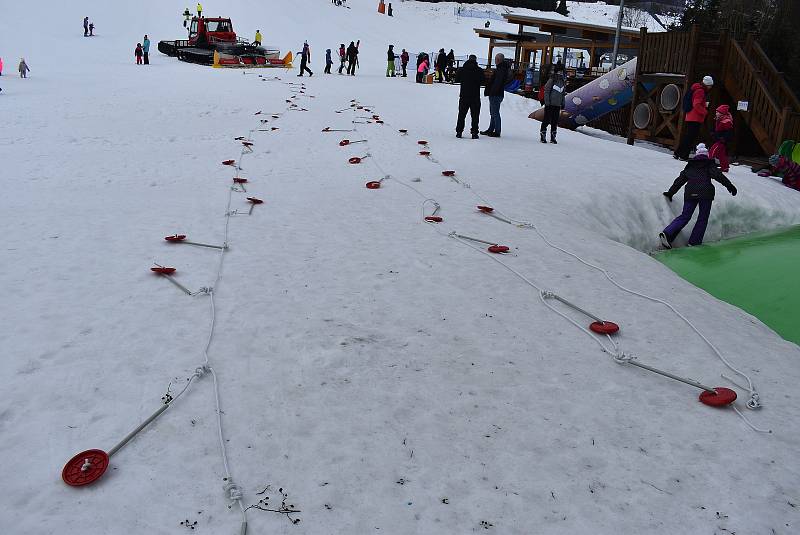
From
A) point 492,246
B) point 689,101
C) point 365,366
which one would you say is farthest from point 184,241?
point 689,101

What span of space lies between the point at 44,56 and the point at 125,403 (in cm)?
3379

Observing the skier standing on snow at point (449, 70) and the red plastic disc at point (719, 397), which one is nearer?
the red plastic disc at point (719, 397)

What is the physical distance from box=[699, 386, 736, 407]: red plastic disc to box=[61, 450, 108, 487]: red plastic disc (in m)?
3.13

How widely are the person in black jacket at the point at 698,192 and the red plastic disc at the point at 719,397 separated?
5.02m

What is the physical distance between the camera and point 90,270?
4828 millimetres

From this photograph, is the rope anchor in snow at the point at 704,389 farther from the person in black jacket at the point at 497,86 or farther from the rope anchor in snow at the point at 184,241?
the person in black jacket at the point at 497,86

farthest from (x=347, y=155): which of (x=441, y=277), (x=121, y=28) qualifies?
(x=121, y=28)

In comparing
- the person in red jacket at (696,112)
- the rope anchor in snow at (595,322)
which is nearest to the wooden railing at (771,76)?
the person in red jacket at (696,112)

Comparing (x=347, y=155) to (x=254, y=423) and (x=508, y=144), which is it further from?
(x=254, y=423)

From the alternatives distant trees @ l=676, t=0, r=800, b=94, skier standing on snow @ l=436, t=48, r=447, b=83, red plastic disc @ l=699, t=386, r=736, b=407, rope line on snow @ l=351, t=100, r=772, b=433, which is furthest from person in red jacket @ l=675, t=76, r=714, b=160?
skier standing on snow @ l=436, t=48, r=447, b=83

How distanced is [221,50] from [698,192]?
1085 inches

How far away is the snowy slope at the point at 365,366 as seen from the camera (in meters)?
2.57

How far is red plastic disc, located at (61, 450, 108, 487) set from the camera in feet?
8.37

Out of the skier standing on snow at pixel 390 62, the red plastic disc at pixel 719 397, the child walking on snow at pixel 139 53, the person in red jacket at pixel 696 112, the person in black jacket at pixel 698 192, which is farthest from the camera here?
the child walking on snow at pixel 139 53
